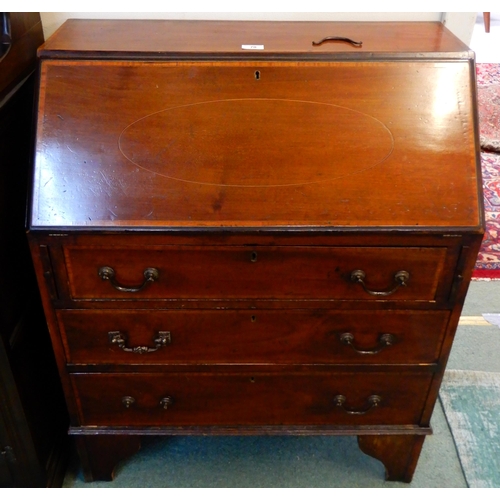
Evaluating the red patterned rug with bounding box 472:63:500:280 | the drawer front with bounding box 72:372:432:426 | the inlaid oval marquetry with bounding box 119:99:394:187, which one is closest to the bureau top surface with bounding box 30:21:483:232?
the inlaid oval marquetry with bounding box 119:99:394:187

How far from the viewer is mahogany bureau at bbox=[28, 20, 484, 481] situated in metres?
1.01

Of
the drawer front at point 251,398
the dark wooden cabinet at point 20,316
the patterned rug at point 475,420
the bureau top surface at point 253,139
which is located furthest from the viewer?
the patterned rug at point 475,420

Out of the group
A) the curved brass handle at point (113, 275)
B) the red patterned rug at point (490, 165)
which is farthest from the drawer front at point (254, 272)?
the red patterned rug at point (490, 165)

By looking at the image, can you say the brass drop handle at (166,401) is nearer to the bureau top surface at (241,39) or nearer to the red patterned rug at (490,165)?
the bureau top surface at (241,39)

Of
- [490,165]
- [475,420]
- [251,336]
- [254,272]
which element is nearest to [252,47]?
[254,272]

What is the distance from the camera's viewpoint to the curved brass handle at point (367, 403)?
1256mm

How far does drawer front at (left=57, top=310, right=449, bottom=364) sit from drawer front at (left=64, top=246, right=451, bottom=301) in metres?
0.05

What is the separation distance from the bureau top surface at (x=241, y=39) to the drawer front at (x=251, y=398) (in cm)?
70

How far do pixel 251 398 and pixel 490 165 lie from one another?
7.65ft

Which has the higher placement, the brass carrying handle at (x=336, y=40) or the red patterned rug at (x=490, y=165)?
the brass carrying handle at (x=336, y=40)

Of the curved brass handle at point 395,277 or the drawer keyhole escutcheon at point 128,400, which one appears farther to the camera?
the drawer keyhole escutcheon at point 128,400

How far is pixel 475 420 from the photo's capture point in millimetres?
1613

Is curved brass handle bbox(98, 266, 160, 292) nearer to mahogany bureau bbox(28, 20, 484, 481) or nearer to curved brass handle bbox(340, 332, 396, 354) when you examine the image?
mahogany bureau bbox(28, 20, 484, 481)

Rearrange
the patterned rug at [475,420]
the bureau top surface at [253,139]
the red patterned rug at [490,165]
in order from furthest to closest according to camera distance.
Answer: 1. the red patterned rug at [490,165]
2. the patterned rug at [475,420]
3. the bureau top surface at [253,139]
